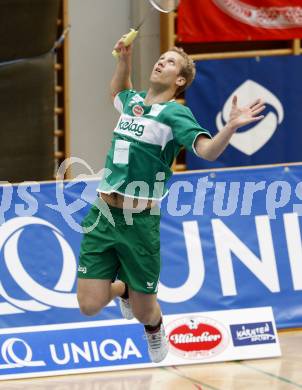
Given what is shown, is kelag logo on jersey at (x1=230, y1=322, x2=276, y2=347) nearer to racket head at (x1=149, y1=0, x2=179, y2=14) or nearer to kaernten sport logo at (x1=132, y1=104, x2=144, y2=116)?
kaernten sport logo at (x1=132, y1=104, x2=144, y2=116)

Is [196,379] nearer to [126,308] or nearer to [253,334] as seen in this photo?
[253,334]

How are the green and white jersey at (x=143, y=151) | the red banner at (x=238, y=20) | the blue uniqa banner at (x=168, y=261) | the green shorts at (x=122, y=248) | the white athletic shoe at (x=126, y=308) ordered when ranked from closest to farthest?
the green and white jersey at (x=143, y=151)
the green shorts at (x=122, y=248)
the white athletic shoe at (x=126, y=308)
the blue uniqa banner at (x=168, y=261)
the red banner at (x=238, y=20)

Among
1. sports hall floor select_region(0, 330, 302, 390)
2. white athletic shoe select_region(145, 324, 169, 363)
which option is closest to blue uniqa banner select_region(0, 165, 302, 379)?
sports hall floor select_region(0, 330, 302, 390)

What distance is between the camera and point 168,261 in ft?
28.9

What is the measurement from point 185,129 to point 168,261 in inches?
101

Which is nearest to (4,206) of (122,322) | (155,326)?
(122,322)

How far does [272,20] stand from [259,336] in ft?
15.5

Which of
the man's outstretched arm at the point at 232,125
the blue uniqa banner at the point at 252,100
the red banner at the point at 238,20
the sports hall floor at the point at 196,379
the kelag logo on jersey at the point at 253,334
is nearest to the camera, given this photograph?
the man's outstretched arm at the point at 232,125

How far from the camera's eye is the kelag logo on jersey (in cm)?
845

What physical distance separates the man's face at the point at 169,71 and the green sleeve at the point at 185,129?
216 mm

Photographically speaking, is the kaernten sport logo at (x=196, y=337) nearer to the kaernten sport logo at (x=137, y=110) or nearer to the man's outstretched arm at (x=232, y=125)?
the kaernten sport logo at (x=137, y=110)

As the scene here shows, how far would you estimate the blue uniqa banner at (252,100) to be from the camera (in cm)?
1188

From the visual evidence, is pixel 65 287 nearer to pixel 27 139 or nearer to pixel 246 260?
pixel 246 260

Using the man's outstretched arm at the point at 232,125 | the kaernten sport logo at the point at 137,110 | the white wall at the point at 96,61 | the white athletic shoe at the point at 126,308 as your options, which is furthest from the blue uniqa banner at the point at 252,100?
the man's outstretched arm at the point at 232,125
